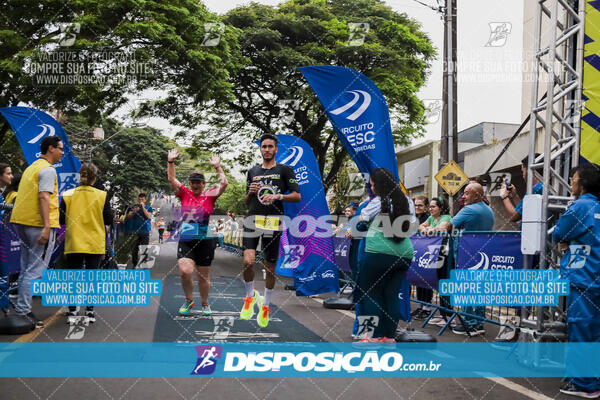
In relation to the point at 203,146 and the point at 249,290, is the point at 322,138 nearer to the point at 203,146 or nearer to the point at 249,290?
the point at 203,146

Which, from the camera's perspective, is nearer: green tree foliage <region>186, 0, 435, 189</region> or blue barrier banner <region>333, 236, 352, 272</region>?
blue barrier banner <region>333, 236, 352, 272</region>

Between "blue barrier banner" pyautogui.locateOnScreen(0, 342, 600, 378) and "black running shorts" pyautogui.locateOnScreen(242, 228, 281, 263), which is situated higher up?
"black running shorts" pyautogui.locateOnScreen(242, 228, 281, 263)

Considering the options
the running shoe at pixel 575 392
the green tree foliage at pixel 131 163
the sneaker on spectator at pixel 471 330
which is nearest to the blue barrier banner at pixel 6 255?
the sneaker on spectator at pixel 471 330

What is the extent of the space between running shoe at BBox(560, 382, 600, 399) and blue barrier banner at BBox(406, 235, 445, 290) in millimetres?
2979

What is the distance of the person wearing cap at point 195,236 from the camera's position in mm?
7055

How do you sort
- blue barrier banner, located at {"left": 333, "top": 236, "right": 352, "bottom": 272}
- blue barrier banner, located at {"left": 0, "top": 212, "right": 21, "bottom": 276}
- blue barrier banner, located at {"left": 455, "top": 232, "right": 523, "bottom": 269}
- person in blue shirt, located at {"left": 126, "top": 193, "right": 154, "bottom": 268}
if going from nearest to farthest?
blue barrier banner, located at {"left": 455, "top": 232, "right": 523, "bottom": 269} → blue barrier banner, located at {"left": 0, "top": 212, "right": 21, "bottom": 276} → blue barrier banner, located at {"left": 333, "top": 236, "right": 352, "bottom": 272} → person in blue shirt, located at {"left": 126, "top": 193, "right": 154, "bottom": 268}

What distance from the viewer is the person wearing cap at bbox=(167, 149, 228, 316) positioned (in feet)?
23.1

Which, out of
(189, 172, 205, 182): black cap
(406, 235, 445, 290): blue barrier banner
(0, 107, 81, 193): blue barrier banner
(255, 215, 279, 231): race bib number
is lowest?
(406, 235, 445, 290): blue barrier banner

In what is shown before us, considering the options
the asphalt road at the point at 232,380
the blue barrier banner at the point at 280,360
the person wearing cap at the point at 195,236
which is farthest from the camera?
the person wearing cap at the point at 195,236

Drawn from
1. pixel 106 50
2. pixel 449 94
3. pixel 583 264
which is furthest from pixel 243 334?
pixel 106 50

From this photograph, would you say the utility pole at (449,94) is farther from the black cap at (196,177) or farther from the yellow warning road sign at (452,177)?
the black cap at (196,177)

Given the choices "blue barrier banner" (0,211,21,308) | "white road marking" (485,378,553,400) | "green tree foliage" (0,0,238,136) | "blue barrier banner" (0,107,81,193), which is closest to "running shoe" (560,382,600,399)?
"white road marking" (485,378,553,400)

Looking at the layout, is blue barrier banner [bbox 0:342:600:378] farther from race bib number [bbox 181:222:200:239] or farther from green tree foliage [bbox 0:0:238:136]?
green tree foliage [bbox 0:0:238:136]

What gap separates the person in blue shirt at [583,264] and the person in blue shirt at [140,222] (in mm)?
11466
